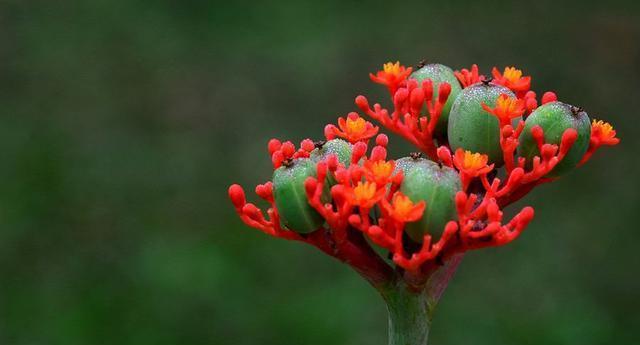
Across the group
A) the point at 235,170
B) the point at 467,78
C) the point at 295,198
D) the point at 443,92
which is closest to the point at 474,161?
the point at 443,92

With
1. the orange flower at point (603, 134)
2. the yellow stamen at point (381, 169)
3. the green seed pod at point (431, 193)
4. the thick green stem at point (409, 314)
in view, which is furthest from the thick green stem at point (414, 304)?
the orange flower at point (603, 134)

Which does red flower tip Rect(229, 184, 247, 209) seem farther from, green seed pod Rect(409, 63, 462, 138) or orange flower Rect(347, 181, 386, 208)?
green seed pod Rect(409, 63, 462, 138)

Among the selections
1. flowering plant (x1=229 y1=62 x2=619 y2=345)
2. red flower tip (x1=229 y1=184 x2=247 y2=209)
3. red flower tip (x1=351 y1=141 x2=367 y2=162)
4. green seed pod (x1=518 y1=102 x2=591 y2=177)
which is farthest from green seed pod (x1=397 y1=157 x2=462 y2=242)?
red flower tip (x1=229 y1=184 x2=247 y2=209)

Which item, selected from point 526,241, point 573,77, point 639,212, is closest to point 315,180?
point 526,241

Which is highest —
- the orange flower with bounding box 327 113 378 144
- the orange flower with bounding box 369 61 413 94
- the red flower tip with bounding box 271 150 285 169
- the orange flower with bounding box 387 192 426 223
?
the orange flower with bounding box 369 61 413 94

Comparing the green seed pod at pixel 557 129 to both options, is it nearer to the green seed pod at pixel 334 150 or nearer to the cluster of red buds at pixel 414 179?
the cluster of red buds at pixel 414 179

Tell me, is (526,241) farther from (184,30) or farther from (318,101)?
(184,30)
